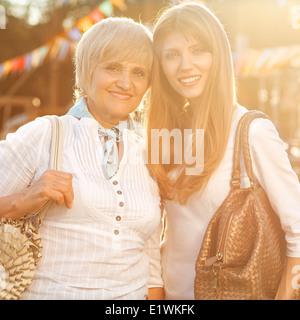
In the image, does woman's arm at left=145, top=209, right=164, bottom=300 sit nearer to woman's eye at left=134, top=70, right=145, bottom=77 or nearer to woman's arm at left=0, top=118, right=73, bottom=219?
woman's arm at left=0, top=118, right=73, bottom=219

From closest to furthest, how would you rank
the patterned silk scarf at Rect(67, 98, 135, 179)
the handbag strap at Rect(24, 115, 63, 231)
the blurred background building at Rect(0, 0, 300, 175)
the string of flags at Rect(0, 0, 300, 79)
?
the handbag strap at Rect(24, 115, 63, 231)
the patterned silk scarf at Rect(67, 98, 135, 179)
the string of flags at Rect(0, 0, 300, 79)
the blurred background building at Rect(0, 0, 300, 175)

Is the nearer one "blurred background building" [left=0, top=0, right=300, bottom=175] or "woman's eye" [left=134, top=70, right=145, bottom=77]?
"woman's eye" [left=134, top=70, right=145, bottom=77]

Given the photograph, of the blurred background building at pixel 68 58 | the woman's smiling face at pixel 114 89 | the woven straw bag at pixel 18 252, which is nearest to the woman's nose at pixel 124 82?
the woman's smiling face at pixel 114 89

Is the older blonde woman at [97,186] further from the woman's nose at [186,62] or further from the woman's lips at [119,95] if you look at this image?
the woman's nose at [186,62]

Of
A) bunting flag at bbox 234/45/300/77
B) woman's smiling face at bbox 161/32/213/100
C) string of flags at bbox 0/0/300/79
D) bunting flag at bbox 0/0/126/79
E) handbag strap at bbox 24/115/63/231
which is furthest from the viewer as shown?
bunting flag at bbox 234/45/300/77

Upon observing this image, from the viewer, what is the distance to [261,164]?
184cm

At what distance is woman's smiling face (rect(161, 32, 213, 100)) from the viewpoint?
206cm

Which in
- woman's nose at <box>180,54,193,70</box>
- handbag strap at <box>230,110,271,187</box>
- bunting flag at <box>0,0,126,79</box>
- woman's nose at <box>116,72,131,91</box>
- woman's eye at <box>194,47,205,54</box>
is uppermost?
bunting flag at <box>0,0,126,79</box>

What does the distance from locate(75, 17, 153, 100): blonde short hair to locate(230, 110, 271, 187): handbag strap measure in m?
0.54

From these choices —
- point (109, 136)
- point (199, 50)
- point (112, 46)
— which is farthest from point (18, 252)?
point (199, 50)

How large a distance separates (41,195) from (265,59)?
7551 mm

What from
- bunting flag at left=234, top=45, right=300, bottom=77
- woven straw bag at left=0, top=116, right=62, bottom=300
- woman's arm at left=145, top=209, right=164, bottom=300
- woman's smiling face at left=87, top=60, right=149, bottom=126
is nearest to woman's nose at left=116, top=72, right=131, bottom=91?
woman's smiling face at left=87, top=60, right=149, bottom=126

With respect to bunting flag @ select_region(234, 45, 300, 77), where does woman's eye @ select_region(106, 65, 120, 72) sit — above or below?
below

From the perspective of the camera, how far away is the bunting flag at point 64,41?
7.24 metres
